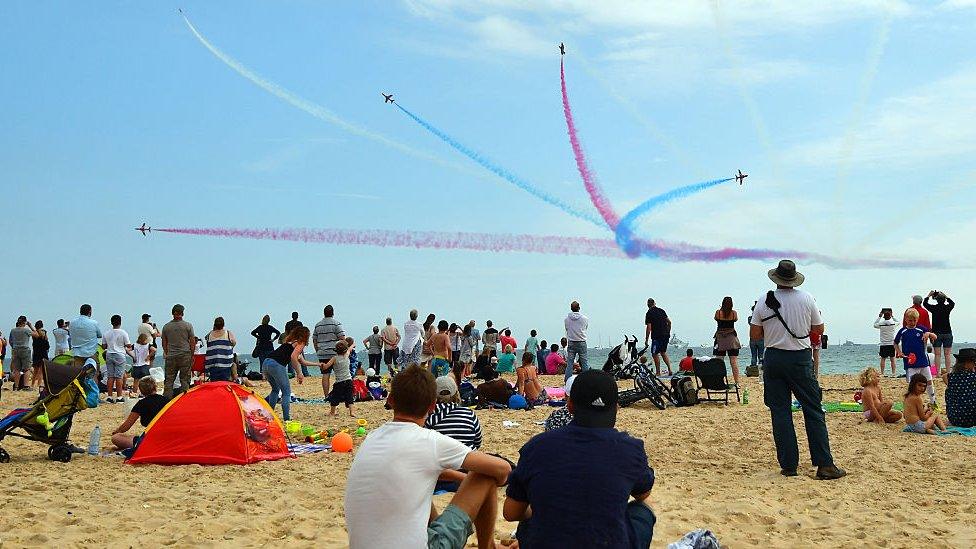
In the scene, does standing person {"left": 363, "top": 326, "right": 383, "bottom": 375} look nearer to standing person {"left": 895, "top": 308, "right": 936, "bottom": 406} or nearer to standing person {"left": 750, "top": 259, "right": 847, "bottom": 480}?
standing person {"left": 895, "top": 308, "right": 936, "bottom": 406}

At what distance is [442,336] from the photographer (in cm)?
1357

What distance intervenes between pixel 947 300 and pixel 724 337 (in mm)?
4186

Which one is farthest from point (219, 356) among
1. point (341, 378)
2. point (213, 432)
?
point (213, 432)

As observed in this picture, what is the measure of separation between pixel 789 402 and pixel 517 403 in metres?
6.39

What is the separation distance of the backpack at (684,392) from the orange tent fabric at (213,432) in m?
6.42

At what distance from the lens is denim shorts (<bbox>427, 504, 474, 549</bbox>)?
3.56 metres

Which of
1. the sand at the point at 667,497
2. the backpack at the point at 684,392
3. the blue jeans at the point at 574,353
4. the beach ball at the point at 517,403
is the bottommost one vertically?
the sand at the point at 667,497

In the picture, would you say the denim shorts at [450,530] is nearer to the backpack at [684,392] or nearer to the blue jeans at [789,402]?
the blue jeans at [789,402]

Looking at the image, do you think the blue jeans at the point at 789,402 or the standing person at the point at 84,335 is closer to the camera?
the blue jeans at the point at 789,402

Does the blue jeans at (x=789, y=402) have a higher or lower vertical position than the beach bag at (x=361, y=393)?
higher

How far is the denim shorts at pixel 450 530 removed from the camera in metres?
3.56

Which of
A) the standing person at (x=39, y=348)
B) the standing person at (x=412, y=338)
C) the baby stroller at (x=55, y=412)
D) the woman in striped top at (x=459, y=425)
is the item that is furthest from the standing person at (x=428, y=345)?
the standing person at (x=39, y=348)

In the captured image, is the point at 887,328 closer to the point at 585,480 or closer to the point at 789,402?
the point at 789,402

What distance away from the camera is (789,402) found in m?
7.08
